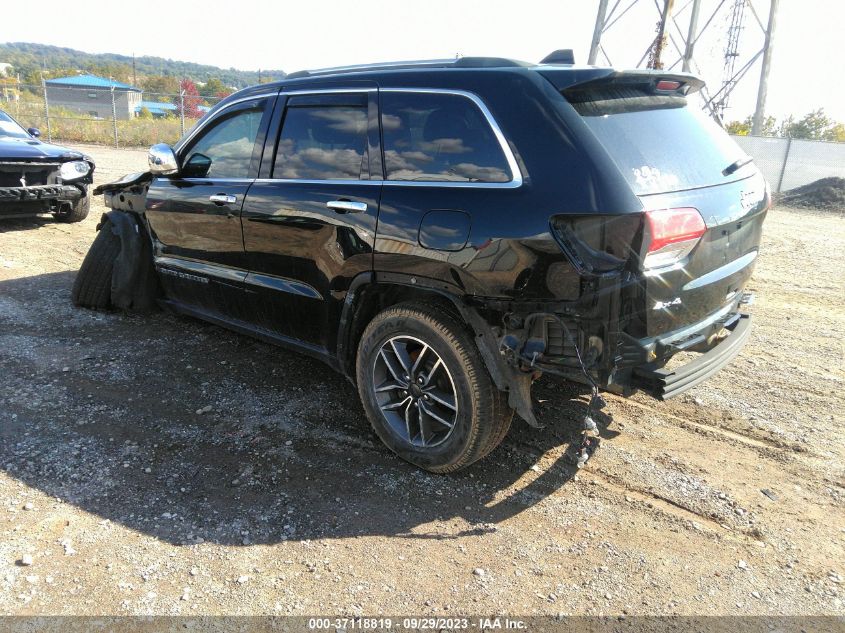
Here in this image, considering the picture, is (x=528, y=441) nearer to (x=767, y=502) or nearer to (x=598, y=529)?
(x=598, y=529)

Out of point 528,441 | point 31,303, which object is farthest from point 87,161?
point 528,441

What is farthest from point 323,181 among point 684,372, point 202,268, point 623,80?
point 684,372

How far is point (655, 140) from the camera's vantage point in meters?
2.99

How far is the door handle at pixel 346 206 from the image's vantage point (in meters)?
3.36

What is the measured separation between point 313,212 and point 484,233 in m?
1.22

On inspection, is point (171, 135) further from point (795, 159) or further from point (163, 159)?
point (163, 159)

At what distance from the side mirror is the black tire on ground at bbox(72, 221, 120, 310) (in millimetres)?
1309

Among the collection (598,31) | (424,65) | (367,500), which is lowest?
(367,500)

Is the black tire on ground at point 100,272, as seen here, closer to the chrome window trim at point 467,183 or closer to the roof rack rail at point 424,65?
the roof rack rail at point 424,65

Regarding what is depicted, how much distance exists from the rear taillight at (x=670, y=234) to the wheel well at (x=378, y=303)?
936 millimetres

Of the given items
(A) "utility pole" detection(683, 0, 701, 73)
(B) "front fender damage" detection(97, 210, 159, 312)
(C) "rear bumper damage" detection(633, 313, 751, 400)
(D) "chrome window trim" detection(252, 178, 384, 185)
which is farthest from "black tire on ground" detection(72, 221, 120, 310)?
(A) "utility pole" detection(683, 0, 701, 73)

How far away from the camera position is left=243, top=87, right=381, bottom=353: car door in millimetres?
3453

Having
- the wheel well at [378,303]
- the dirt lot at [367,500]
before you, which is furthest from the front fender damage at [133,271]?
the wheel well at [378,303]

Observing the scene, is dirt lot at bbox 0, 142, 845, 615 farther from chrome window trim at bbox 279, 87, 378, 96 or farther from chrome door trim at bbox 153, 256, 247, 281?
chrome window trim at bbox 279, 87, 378, 96
